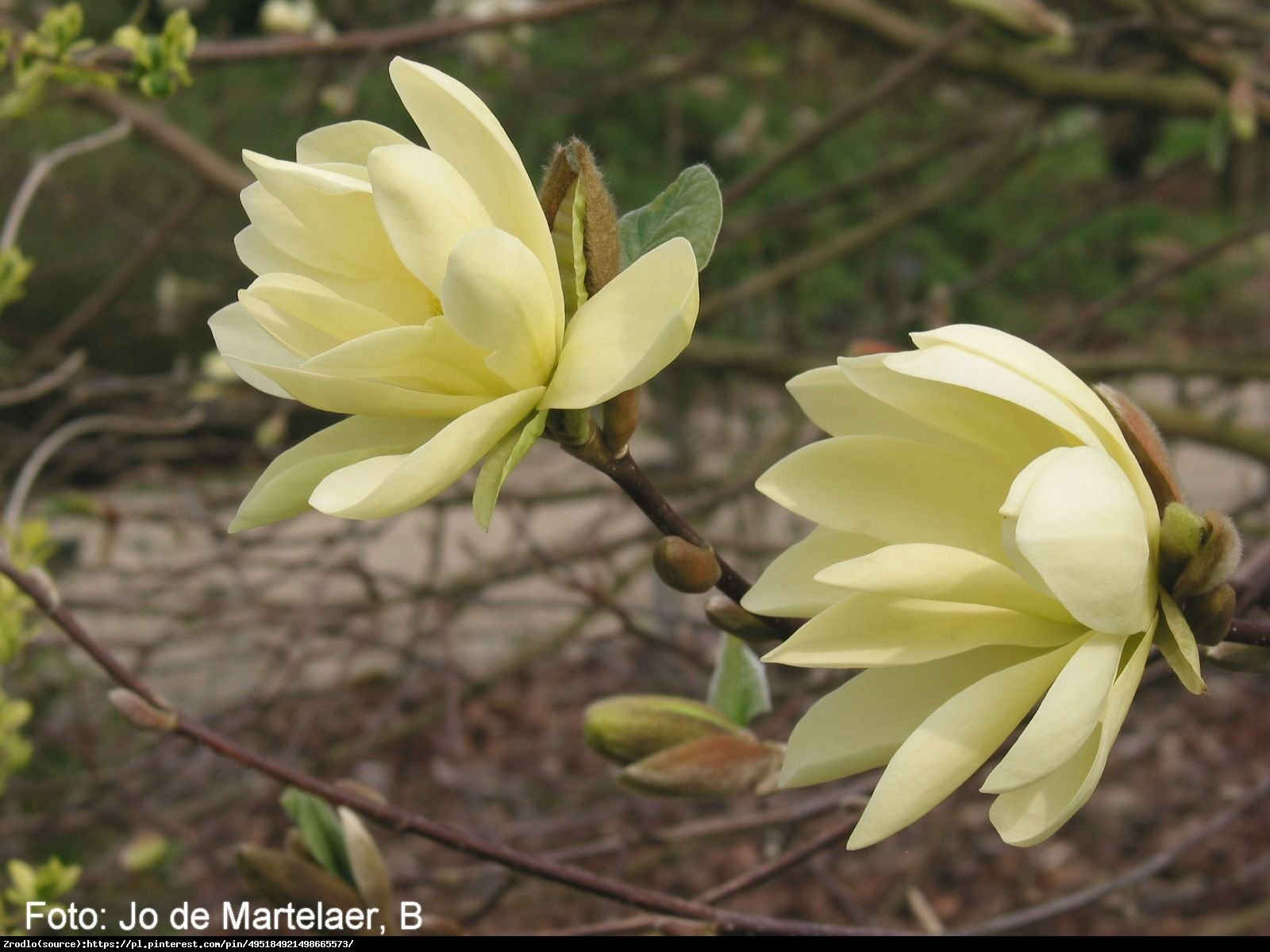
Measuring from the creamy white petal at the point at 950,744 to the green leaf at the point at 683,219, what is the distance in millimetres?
194

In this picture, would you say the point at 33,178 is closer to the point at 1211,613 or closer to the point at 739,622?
Result: the point at 739,622

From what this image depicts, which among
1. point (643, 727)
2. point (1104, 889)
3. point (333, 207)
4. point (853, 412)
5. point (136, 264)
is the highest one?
point (333, 207)

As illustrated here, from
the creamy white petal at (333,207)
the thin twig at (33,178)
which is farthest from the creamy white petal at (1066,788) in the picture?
the thin twig at (33,178)

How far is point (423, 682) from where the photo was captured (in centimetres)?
285

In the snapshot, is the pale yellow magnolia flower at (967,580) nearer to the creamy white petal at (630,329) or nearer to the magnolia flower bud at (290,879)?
the creamy white petal at (630,329)

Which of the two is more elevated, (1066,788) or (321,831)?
(1066,788)

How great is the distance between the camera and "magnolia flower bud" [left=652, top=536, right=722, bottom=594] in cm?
47

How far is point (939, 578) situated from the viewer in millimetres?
420

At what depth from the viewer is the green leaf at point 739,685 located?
70 centimetres

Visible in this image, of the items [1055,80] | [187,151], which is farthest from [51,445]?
[1055,80]

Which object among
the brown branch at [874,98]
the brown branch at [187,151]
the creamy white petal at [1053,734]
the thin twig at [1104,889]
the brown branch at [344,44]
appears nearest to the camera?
the creamy white petal at [1053,734]

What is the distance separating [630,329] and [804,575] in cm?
13

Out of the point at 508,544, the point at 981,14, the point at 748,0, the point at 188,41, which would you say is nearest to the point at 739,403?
the point at 508,544

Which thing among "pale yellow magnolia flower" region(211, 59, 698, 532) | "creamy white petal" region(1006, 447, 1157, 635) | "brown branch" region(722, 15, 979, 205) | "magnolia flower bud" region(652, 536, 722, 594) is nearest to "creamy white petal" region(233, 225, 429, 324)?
"pale yellow magnolia flower" region(211, 59, 698, 532)
